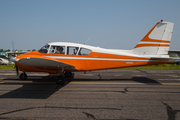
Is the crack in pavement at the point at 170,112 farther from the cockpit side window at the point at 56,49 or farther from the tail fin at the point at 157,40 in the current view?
the cockpit side window at the point at 56,49

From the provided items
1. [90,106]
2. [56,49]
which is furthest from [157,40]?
[90,106]

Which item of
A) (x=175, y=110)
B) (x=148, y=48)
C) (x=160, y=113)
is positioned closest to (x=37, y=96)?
(x=160, y=113)

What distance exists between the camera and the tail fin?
8570 mm

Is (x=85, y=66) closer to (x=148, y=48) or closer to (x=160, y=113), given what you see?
(x=148, y=48)

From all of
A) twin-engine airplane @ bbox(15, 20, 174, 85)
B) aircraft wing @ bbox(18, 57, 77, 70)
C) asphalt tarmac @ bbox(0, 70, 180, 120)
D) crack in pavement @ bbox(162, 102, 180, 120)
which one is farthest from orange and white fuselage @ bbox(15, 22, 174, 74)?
crack in pavement @ bbox(162, 102, 180, 120)

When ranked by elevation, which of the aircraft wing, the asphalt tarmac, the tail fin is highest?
the tail fin

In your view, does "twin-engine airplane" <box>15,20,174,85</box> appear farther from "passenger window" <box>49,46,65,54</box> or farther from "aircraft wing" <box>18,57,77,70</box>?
"aircraft wing" <box>18,57,77,70</box>

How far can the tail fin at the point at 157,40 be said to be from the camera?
8570 mm

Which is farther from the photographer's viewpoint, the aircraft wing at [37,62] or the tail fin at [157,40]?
the tail fin at [157,40]

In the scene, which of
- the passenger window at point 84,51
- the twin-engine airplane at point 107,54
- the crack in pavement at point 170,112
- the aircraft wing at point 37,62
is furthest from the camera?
the passenger window at point 84,51

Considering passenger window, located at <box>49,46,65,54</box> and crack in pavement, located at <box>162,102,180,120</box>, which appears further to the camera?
passenger window, located at <box>49,46,65,54</box>

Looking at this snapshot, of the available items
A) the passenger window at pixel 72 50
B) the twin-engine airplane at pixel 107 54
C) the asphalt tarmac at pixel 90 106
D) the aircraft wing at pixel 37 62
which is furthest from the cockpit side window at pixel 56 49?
the asphalt tarmac at pixel 90 106

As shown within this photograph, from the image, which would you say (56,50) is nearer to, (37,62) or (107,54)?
(37,62)

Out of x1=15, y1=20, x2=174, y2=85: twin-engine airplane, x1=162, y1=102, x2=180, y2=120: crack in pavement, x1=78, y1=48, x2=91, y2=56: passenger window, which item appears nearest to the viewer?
x1=162, y1=102, x2=180, y2=120: crack in pavement
